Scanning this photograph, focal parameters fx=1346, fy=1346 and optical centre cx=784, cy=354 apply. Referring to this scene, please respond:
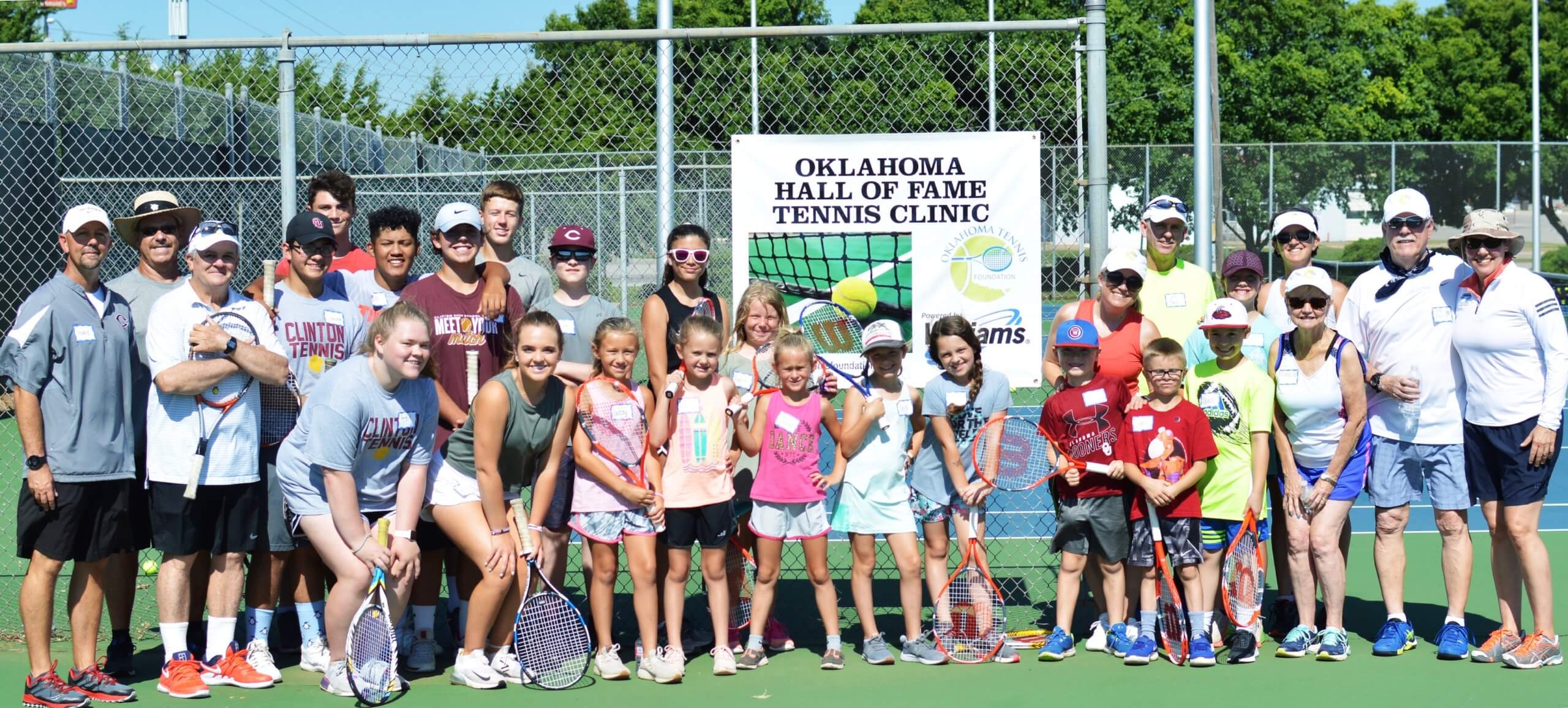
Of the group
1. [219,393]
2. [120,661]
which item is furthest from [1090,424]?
[120,661]

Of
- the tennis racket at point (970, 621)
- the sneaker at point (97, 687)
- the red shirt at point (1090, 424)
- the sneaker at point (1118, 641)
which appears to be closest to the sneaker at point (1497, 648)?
the sneaker at point (1118, 641)

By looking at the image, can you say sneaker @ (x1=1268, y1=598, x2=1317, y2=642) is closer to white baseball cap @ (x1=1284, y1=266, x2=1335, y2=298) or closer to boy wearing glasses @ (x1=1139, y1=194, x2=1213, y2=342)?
boy wearing glasses @ (x1=1139, y1=194, x2=1213, y2=342)

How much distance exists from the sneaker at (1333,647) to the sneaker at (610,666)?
2762 mm

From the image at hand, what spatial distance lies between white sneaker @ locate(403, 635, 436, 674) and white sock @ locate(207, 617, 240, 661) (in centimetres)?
68

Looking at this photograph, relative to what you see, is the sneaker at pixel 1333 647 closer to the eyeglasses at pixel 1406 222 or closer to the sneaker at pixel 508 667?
the eyeglasses at pixel 1406 222

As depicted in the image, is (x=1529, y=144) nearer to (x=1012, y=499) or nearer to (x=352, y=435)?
(x=1012, y=499)

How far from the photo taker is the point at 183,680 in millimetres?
4934

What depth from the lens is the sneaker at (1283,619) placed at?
576 centimetres

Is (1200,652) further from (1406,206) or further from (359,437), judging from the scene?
(359,437)

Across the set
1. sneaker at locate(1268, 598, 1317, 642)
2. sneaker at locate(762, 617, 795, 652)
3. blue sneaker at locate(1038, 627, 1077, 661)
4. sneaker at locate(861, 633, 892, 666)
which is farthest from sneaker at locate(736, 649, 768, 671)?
sneaker at locate(1268, 598, 1317, 642)

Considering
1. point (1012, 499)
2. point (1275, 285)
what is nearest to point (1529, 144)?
point (1012, 499)

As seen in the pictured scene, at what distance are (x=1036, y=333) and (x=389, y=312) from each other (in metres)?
2.78

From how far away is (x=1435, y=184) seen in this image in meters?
23.7

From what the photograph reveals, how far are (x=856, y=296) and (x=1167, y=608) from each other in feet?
6.07
